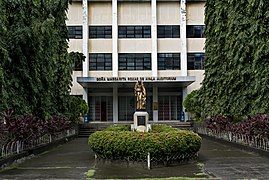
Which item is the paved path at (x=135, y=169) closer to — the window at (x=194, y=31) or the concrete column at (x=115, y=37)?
the concrete column at (x=115, y=37)

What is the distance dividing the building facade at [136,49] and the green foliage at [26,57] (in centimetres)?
1610

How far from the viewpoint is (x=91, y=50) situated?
39219 mm

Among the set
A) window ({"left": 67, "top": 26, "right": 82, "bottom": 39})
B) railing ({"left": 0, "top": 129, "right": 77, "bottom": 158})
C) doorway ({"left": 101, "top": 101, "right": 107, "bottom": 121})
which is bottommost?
railing ({"left": 0, "top": 129, "right": 77, "bottom": 158})

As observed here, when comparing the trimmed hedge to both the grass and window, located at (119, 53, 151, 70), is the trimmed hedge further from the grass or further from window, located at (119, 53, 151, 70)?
window, located at (119, 53, 151, 70)

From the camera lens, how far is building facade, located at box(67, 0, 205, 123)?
39062 mm

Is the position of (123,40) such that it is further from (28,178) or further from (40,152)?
(28,178)

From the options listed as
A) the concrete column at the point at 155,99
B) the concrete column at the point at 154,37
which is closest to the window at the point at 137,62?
the concrete column at the point at 154,37

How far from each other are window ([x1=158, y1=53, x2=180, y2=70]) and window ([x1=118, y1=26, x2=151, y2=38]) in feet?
7.77

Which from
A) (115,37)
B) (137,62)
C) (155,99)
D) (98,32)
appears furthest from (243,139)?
(98,32)

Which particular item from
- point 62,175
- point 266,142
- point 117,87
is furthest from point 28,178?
point 117,87

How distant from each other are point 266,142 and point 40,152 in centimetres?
935

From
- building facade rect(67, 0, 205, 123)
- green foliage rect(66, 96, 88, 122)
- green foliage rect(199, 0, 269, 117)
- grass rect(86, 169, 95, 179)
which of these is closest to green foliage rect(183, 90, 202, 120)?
green foliage rect(199, 0, 269, 117)

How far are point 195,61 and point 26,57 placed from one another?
75.5 feet

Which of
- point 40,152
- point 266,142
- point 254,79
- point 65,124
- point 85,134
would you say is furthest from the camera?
point 85,134
